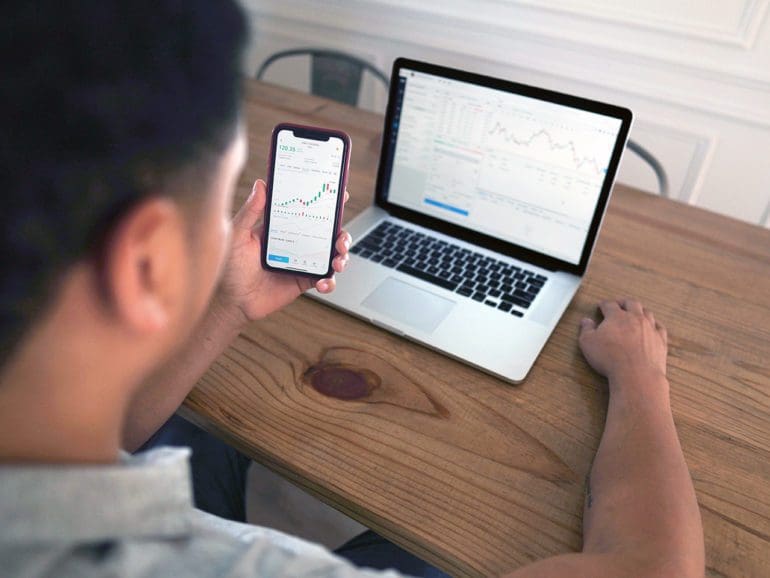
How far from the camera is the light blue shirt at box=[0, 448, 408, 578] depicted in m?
0.33

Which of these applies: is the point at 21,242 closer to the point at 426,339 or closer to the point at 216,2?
the point at 216,2

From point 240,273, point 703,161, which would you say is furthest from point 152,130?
point 703,161

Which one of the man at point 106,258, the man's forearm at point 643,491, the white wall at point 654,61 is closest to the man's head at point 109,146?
the man at point 106,258

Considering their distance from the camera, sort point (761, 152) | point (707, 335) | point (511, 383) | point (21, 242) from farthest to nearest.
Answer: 1. point (761, 152)
2. point (707, 335)
3. point (511, 383)
4. point (21, 242)

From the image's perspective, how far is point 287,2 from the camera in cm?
221

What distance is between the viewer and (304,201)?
760mm

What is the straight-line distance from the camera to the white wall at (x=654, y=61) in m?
1.58

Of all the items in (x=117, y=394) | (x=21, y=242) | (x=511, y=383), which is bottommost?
(x=511, y=383)

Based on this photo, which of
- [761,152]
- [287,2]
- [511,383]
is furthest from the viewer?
[287,2]

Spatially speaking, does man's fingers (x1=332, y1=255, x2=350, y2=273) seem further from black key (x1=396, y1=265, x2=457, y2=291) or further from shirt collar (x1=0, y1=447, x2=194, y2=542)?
shirt collar (x1=0, y1=447, x2=194, y2=542)

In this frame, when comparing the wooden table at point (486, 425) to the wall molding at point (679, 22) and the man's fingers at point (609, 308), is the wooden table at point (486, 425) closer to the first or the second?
the man's fingers at point (609, 308)

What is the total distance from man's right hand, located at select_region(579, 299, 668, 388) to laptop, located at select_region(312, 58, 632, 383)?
0.06 m

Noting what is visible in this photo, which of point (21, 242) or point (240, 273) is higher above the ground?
point (21, 242)

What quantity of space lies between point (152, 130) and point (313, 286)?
52cm
